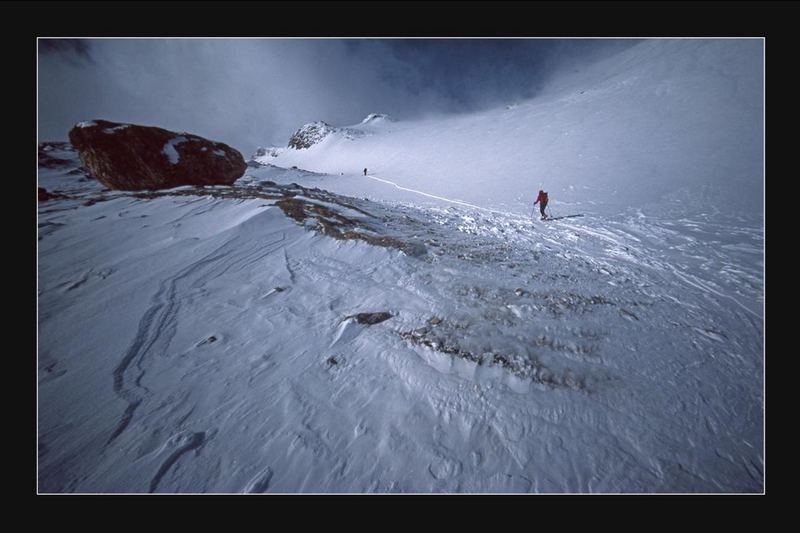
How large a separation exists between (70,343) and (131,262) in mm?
2184

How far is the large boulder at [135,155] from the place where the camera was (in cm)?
1152

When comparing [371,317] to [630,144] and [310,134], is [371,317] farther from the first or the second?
[310,134]

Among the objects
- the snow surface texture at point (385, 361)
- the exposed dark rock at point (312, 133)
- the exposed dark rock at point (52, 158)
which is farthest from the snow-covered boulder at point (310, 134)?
the snow surface texture at point (385, 361)

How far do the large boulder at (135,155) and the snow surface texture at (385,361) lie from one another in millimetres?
6207

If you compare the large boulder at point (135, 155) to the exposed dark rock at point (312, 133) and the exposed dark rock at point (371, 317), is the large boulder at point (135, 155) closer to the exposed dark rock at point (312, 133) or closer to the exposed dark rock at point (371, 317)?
the exposed dark rock at point (371, 317)

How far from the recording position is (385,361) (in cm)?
315

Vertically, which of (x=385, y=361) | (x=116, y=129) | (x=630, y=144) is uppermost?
(x=630, y=144)

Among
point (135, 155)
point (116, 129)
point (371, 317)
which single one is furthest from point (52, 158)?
point (371, 317)

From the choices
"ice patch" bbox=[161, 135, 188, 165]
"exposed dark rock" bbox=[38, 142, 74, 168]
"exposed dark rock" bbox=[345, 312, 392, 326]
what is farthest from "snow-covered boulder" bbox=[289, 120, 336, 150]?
"exposed dark rock" bbox=[345, 312, 392, 326]

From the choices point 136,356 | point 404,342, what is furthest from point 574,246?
point 136,356

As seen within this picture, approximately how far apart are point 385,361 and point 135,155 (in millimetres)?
15007

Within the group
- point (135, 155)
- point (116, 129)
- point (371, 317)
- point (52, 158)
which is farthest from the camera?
point (52, 158)

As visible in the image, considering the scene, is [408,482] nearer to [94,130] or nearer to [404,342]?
[404,342]

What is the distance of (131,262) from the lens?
521 centimetres
